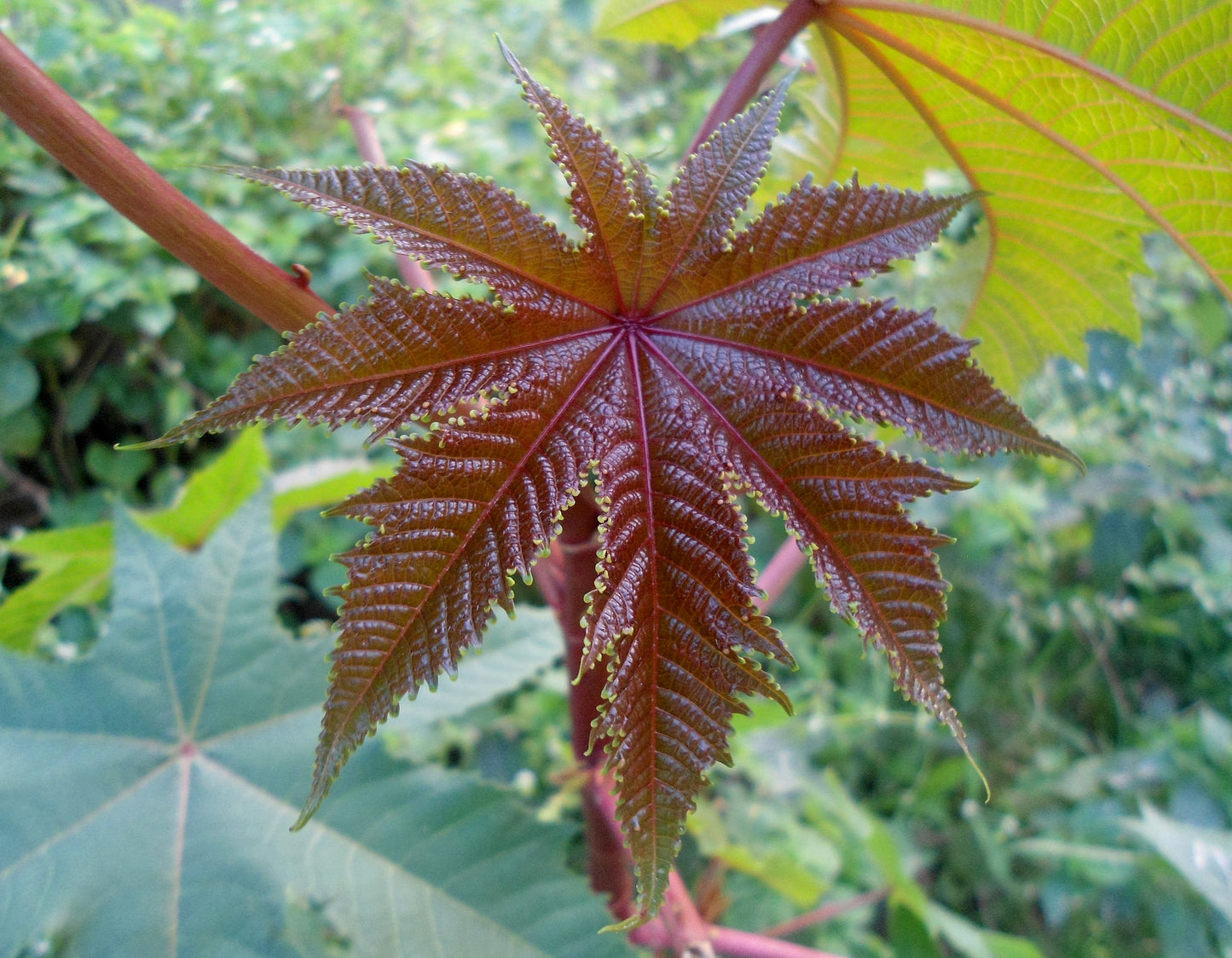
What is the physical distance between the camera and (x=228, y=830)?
1.63 feet

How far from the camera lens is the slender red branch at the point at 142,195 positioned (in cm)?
27

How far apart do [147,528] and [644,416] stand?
21.9 inches

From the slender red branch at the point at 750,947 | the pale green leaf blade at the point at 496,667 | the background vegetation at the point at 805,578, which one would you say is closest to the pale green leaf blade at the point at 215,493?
the background vegetation at the point at 805,578

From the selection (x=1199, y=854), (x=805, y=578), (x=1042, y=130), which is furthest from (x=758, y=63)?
(x=805, y=578)

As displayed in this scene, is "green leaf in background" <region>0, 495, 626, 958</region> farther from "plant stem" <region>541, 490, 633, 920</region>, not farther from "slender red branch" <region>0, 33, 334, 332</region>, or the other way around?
"slender red branch" <region>0, 33, 334, 332</region>

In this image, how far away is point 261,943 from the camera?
0.46 meters

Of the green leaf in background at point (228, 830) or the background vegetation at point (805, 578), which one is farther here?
the background vegetation at point (805, 578)

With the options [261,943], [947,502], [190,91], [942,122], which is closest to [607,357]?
[942,122]

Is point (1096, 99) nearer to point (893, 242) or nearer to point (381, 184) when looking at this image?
point (893, 242)

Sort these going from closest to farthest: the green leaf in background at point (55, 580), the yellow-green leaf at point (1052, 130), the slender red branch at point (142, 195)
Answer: the slender red branch at point (142, 195), the yellow-green leaf at point (1052, 130), the green leaf in background at point (55, 580)

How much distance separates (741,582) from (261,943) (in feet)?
1.33

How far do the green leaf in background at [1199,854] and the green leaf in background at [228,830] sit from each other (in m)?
0.71

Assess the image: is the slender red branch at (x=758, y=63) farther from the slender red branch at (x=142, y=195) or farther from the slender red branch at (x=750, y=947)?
the slender red branch at (x=750, y=947)

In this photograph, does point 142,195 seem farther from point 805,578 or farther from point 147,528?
point 805,578
